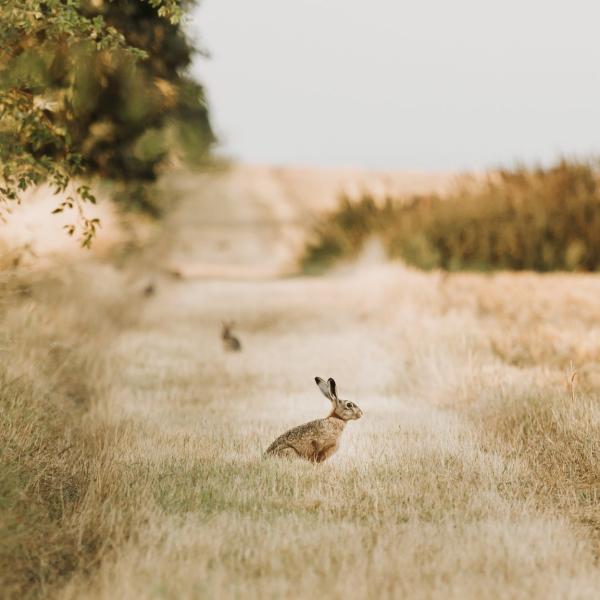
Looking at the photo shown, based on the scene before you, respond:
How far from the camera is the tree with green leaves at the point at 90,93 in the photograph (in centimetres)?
554

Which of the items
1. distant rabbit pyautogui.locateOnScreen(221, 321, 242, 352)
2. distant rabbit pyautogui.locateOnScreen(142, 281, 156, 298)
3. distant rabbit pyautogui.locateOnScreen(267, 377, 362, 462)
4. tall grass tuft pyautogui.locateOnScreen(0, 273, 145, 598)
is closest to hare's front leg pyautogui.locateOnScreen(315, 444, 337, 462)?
distant rabbit pyautogui.locateOnScreen(267, 377, 362, 462)

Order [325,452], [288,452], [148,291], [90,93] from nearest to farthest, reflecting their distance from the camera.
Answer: [288,452] → [325,452] → [90,93] → [148,291]

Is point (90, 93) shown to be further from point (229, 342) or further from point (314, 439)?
point (314, 439)

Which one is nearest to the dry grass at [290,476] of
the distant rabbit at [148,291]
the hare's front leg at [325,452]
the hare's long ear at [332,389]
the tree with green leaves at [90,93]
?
the hare's front leg at [325,452]

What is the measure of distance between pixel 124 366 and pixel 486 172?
14.2m

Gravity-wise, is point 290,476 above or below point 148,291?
below

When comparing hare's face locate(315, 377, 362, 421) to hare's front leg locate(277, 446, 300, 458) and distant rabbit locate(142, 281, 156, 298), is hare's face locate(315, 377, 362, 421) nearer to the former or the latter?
hare's front leg locate(277, 446, 300, 458)

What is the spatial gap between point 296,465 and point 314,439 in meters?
0.23

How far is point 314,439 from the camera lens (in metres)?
5.36

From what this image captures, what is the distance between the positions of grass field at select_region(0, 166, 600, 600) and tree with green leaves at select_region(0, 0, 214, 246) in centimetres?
138

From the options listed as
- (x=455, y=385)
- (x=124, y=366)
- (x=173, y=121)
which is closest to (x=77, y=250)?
(x=173, y=121)

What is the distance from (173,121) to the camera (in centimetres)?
1392

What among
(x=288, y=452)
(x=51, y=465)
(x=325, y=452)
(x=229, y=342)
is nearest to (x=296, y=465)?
(x=288, y=452)

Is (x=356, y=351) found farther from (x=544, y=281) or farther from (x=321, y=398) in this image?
(x=544, y=281)
